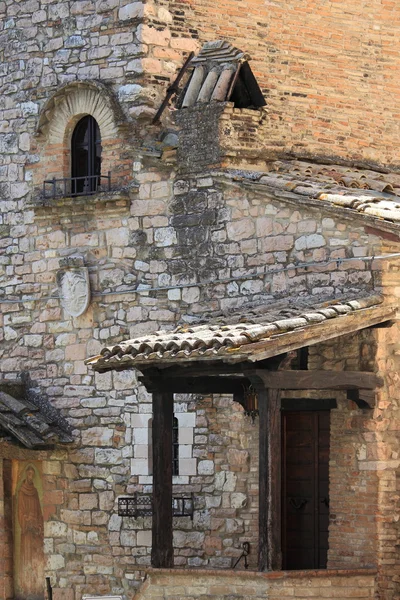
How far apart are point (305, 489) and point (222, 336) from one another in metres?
3.07

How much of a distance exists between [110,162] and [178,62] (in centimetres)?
139

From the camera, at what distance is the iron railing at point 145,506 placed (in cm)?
1786

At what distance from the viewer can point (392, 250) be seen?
54.0 feet

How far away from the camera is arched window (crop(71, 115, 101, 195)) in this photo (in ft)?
62.2

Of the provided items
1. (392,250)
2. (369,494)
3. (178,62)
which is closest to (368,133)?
(178,62)

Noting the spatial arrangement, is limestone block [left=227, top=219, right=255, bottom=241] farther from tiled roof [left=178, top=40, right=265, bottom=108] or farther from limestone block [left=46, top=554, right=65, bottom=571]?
limestone block [left=46, top=554, right=65, bottom=571]

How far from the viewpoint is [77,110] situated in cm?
1888

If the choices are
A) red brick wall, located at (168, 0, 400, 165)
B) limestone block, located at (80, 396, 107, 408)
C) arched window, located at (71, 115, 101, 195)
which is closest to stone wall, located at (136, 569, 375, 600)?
limestone block, located at (80, 396, 107, 408)

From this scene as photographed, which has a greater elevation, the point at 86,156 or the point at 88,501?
the point at 86,156

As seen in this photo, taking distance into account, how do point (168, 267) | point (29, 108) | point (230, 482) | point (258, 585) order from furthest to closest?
point (29, 108), point (168, 267), point (230, 482), point (258, 585)

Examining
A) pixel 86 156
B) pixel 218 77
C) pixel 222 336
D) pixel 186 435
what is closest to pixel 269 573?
pixel 222 336

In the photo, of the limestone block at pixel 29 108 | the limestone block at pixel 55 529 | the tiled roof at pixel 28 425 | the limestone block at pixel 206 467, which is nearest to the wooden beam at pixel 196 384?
the limestone block at pixel 206 467

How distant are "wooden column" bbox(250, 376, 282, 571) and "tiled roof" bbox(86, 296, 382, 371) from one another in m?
0.61

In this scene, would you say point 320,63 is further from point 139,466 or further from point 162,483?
point 162,483
